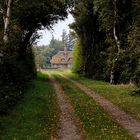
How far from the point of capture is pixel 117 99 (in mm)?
31531

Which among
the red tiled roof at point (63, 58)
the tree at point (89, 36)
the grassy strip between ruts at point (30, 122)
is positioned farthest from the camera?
the red tiled roof at point (63, 58)

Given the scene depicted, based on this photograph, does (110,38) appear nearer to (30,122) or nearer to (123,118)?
(123,118)

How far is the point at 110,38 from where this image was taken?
55750 mm

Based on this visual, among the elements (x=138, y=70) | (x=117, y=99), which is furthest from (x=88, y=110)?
(x=138, y=70)

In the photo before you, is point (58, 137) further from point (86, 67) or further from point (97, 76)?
point (86, 67)

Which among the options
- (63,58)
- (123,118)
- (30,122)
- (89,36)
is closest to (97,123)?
(123,118)

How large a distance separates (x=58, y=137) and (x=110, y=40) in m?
38.7

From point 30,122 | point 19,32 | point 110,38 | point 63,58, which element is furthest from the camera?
point 63,58

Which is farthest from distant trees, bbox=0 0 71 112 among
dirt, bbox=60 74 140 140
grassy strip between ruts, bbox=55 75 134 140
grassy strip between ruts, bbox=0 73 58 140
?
dirt, bbox=60 74 140 140

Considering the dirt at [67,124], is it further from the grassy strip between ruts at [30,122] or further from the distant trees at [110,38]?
the distant trees at [110,38]

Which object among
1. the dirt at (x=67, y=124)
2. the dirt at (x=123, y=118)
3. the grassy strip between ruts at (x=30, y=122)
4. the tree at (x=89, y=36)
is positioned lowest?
the dirt at (x=123, y=118)

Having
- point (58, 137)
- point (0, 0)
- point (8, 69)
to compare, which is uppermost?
point (0, 0)

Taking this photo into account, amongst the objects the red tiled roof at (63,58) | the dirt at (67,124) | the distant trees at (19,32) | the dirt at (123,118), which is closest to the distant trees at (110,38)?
the distant trees at (19,32)

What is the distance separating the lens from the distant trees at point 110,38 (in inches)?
1685
